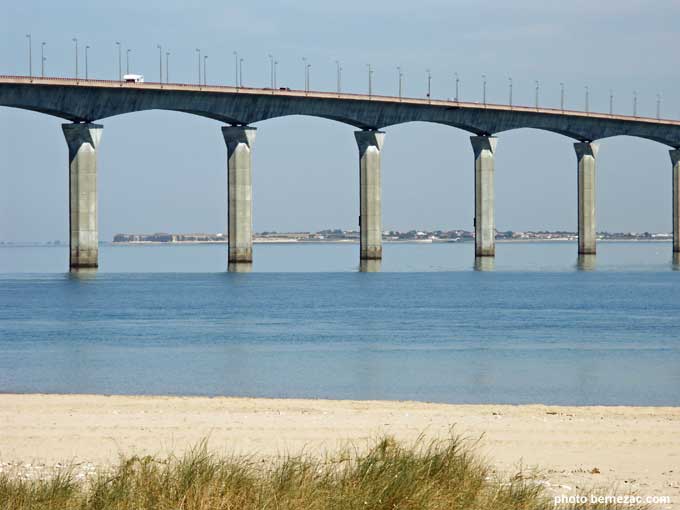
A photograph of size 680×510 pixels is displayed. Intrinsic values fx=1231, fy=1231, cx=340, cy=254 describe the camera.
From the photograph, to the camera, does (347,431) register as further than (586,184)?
No

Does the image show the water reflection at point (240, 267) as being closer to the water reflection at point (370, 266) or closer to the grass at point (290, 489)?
the water reflection at point (370, 266)

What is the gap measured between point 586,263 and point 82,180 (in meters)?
52.3

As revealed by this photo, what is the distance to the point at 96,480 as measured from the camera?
14.1m

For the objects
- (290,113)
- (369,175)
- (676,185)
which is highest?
(290,113)

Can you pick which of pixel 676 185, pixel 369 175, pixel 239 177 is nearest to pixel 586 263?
pixel 676 185

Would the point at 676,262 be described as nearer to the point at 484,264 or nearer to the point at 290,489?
the point at 484,264

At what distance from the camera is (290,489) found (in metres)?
12.9

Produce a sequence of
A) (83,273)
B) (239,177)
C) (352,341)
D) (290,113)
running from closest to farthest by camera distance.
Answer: (352,341) → (83,273) → (239,177) → (290,113)

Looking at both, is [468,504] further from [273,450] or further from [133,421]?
[133,421]

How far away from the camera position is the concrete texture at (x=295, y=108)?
7806 centimetres

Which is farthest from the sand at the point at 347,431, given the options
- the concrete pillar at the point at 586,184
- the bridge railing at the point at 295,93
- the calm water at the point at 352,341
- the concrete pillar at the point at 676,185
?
the concrete pillar at the point at 676,185

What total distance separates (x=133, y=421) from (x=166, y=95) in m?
63.5

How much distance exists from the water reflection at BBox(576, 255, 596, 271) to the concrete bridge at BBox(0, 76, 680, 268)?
3.28 ft

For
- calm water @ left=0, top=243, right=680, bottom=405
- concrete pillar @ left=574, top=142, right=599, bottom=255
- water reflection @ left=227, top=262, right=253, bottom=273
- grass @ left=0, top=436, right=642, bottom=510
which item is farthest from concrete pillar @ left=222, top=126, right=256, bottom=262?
grass @ left=0, top=436, right=642, bottom=510
